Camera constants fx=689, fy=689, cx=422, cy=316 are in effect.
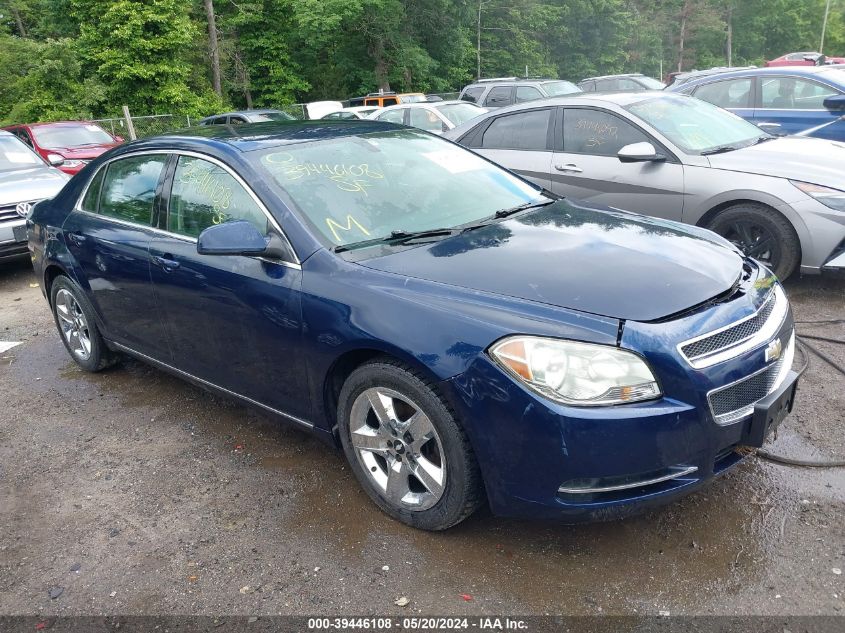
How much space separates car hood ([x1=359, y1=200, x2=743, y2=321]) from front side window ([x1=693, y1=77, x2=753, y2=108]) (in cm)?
682

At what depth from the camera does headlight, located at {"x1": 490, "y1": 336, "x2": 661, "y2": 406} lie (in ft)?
7.70

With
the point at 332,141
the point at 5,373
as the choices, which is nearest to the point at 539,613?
the point at 332,141

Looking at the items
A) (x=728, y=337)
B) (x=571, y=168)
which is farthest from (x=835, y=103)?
(x=728, y=337)

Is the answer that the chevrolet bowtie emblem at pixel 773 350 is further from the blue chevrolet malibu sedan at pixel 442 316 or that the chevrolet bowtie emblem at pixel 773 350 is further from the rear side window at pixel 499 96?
the rear side window at pixel 499 96

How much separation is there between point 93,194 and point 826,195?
5.19 m

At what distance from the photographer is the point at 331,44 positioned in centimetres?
3612

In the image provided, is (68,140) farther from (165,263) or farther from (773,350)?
(773,350)

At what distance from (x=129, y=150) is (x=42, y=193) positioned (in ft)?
14.8

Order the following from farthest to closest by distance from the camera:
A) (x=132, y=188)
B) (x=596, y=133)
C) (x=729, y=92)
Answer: (x=729, y=92) < (x=596, y=133) < (x=132, y=188)

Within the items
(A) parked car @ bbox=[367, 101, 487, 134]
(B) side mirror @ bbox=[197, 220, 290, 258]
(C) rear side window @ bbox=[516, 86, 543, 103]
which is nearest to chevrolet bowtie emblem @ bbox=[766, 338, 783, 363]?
(B) side mirror @ bbox=[197, 220, 290, 258]

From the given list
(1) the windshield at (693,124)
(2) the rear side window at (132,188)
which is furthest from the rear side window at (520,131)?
(2) the rear side window at (132,188)

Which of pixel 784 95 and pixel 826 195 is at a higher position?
pixel 784 95

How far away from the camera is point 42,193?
7.95 m

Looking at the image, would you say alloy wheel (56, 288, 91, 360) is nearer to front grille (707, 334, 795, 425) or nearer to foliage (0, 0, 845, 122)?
front grille (707, 334, 795, 425)
